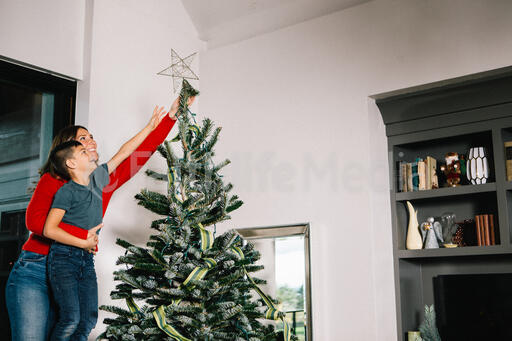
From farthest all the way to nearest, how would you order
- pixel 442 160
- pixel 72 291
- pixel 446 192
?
pixel 442 160 < pixel 446 192 < pixel 72 291

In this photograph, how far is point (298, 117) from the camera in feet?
10.8

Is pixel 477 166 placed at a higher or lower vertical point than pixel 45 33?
lower

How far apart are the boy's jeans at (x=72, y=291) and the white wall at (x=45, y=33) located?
4.03ft

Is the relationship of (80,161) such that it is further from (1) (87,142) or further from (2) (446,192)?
(2) (446,192)

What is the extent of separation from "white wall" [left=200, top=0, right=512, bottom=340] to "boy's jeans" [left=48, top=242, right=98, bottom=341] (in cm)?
140

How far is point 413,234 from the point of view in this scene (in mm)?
3068

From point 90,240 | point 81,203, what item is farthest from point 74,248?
point 81,203

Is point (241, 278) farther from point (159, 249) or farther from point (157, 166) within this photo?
point (157, 166)

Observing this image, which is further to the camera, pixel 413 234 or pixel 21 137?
pixel 413 234

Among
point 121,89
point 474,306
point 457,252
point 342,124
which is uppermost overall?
point 121,89

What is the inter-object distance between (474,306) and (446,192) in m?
0.64

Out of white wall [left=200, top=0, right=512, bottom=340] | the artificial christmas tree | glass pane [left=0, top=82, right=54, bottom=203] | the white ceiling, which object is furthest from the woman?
the white ceiling

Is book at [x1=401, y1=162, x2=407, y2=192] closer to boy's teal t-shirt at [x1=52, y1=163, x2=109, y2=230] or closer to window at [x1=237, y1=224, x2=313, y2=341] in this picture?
window at [x1=237, y1=224, x2=313, y2=341]

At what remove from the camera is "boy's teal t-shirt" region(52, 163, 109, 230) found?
1985 millimetres
